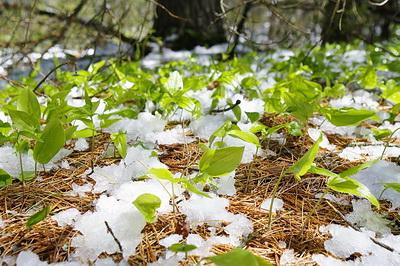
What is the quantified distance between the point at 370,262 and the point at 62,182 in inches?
36.6

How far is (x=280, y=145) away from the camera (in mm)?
1583

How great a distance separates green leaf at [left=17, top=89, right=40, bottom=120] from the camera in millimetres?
1356

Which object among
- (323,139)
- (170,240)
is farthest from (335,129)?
(170,240)

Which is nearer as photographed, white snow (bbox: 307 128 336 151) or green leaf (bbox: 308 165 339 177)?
green leaf (bbox: 308 165 339 177)

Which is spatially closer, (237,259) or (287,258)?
(237,259)

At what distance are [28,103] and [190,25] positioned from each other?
329 cm

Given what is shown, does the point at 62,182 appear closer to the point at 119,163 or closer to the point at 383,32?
the point at 119,163

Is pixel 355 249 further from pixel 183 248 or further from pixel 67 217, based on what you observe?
pixel 67 217

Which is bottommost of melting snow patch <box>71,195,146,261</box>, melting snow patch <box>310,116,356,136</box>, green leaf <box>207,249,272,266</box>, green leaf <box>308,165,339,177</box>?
melting snow patch <box>310,116,356,136</box>

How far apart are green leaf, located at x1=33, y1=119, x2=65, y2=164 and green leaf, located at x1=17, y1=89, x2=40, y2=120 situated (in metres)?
0.22

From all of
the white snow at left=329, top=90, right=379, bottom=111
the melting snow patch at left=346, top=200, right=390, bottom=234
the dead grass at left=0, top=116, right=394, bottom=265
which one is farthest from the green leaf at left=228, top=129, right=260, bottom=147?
the white snow at left=329, top=90, right=379, bottom=111

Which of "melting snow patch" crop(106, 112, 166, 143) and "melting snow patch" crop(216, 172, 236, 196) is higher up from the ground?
"melting snow patch" crop(106, 112, 166, 143)

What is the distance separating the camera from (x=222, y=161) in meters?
1.05

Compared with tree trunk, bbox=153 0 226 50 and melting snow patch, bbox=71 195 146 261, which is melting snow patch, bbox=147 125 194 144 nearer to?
melting snow patch, bbox=71 195 146 261
